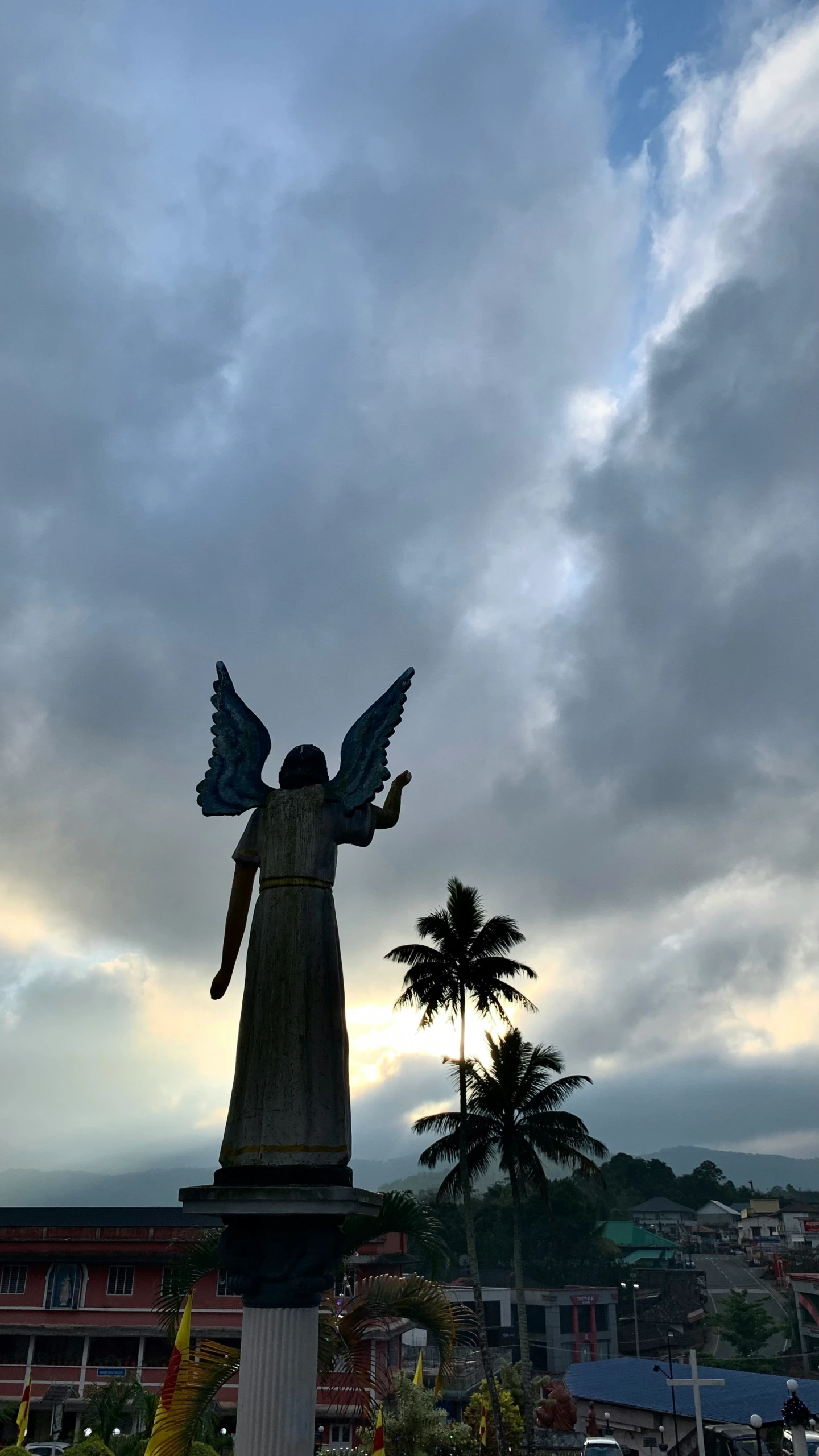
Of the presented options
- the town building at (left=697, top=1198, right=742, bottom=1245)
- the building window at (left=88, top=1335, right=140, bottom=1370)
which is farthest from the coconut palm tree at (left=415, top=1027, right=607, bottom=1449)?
the town building at (left=697, top=1198, right=742, bottom=1245)

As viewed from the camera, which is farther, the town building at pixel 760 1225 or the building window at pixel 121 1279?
the town building at pixel 760 1225

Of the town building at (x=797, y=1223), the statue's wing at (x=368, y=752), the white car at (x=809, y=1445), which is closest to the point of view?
the statue's wing at (x=368, y=752)

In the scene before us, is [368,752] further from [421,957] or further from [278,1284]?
[421,957]

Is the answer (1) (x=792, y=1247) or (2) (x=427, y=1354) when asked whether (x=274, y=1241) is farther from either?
(1) (x=792, y=1247)

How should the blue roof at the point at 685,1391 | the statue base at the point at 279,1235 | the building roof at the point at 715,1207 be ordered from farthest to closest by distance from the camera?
the building roof at the point at 715,1207
the blue roof at the point at 685,1391
the statue base at the point at 279,1235

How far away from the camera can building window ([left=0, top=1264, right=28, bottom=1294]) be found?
1624 inches

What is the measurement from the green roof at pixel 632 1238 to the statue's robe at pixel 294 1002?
10938 cm

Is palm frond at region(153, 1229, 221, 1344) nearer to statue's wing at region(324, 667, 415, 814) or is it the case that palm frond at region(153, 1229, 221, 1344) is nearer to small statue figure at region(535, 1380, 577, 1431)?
statue's wing at region(324, 667, 415, 814)

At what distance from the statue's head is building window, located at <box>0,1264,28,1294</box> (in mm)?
37927

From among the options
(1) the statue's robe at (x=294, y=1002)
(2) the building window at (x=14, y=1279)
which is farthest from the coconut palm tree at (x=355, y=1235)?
(2) the building window at (x=14, y=1279)

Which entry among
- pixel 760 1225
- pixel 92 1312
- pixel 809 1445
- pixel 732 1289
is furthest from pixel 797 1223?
pixel 92 1312

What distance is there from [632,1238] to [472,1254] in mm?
94066

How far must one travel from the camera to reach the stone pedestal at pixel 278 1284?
365 inches

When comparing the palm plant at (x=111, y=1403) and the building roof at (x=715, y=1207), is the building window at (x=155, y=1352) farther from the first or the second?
the building roof at (x=715, y=1207)
